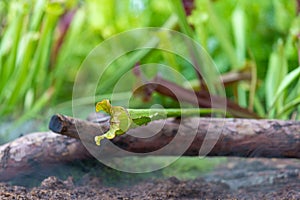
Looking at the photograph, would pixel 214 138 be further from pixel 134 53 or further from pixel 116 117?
pixel 134 53

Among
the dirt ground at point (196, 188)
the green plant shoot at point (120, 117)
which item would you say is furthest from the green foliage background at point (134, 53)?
the green plant shoot at point (120, 117)

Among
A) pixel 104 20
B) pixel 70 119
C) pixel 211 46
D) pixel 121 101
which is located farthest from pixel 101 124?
pixel 211 46

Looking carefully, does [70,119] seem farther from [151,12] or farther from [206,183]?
[151,12]

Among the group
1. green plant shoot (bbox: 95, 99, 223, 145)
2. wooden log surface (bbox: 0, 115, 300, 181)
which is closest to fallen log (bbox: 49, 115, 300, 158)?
wooden log surface (bbox: 0, 115, 300, 181)

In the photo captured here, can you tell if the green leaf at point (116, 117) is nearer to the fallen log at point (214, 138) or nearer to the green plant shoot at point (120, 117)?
the green plant shoot at point (120, 117)

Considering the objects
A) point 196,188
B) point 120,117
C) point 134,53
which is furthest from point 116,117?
point 134,53
